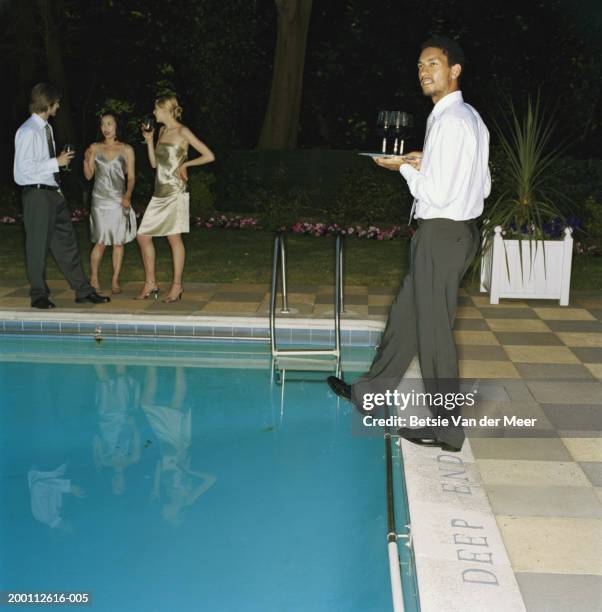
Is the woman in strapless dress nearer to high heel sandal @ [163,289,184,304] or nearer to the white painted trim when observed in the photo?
high heel sandal @ [163,289,184,304]

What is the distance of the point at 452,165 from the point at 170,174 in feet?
11.6

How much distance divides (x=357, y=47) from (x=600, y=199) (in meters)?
8.43

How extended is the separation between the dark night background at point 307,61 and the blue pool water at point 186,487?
897 centimetres

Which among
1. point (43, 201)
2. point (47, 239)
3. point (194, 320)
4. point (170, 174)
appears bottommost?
point (194, 320)

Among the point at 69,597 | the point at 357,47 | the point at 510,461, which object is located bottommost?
the point at 69,597

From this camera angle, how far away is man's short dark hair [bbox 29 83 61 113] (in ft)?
20.3

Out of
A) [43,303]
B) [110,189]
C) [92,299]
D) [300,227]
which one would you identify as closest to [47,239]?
[43,303]

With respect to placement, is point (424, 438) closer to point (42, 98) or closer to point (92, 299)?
point (92, 299)

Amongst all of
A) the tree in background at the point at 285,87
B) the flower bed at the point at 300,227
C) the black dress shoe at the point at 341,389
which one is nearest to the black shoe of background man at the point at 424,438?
the black dress shoe at the point at 341,389

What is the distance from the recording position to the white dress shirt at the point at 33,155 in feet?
20.3

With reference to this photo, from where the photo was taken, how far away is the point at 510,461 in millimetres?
3812

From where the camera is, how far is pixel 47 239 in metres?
6.54

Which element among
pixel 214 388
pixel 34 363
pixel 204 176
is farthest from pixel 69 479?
pixel 204 176

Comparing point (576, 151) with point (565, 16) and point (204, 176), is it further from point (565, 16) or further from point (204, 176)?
point (204, 176)
